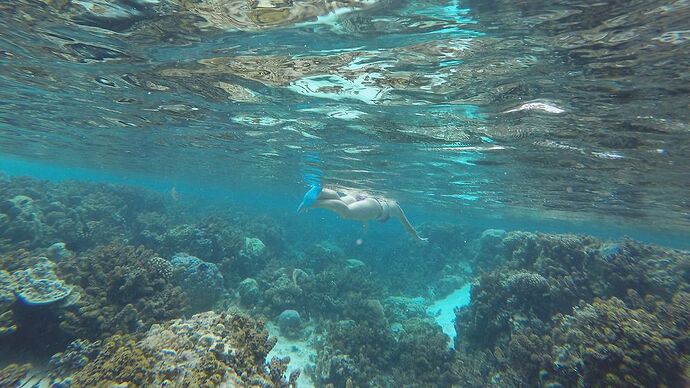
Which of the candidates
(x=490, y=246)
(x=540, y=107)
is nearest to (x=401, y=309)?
(x=490, y=246)

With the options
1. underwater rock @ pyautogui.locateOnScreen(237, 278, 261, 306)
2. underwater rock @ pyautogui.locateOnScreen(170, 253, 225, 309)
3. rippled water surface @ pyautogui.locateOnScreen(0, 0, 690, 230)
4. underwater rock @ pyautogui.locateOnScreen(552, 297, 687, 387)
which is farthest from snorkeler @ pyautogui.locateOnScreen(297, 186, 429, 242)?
underwater rock @ pyautogui.locateOnScreen(552, 297, 687, 387)

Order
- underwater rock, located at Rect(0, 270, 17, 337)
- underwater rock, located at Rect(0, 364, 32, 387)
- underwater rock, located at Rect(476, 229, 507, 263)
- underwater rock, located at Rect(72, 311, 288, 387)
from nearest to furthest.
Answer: underwater rock, located at Rect(72, 311, 288, 387) < underwater rock, located at Rect(0, 364, 32, 387) < underwater rock, located at Rect(0, 270, 17, 337) < underwater rock, located at Rect(476, 229, 507, 263)

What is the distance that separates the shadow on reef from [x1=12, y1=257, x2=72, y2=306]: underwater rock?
0.04 m

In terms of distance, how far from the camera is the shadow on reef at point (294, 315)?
556 centimetres

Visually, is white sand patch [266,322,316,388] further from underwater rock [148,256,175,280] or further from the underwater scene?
underwater rock [148,256,175,280]

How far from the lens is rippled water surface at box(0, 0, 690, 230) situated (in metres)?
6.24

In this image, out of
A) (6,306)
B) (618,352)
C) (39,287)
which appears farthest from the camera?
(39,287)

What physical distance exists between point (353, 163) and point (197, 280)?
444 inches

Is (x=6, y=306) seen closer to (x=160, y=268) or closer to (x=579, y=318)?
(x=160, y=268)

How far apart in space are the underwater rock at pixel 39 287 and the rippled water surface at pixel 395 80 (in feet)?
19.3

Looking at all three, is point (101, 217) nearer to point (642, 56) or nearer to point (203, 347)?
point (203, 347)

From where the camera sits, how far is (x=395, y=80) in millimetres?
8828

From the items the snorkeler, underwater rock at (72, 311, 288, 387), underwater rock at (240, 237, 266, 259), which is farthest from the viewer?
underwater rock at (240, 237, 266, 259)

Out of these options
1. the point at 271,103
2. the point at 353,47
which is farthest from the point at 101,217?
the point at 353,47
